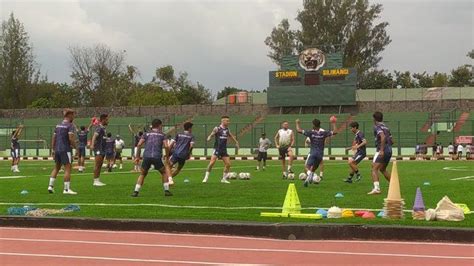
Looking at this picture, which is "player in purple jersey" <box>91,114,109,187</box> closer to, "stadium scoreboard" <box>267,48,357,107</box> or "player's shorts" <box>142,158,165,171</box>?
"player's shorts" <box>142,158,165,171</box>

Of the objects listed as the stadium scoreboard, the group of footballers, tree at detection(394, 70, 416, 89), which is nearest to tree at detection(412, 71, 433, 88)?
tree at detection(394, 70, 416, 89)

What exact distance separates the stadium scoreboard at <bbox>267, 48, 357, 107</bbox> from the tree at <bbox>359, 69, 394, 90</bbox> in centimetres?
3232

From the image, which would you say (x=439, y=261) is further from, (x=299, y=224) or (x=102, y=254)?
(x=102, y=254)

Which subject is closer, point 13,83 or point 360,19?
point 360,19

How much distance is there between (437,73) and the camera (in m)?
113

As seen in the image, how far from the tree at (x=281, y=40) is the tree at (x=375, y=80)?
10.7 m

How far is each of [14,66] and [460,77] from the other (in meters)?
66.1

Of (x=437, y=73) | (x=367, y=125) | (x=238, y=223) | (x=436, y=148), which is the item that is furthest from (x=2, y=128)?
(x=437, y=73)

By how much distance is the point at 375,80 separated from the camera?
10144cm

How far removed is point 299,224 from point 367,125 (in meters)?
50.5

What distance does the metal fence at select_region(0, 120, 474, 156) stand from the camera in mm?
55334

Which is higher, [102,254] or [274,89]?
[274,89]

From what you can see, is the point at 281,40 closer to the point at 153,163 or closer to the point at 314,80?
the point at 314,80

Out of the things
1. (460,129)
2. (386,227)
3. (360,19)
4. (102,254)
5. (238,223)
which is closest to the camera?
(102,254)
